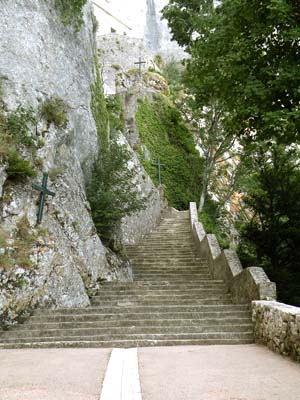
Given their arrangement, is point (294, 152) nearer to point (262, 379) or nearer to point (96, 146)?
point (96, 146)

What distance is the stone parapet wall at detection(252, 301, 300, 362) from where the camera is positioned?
5.56 metres

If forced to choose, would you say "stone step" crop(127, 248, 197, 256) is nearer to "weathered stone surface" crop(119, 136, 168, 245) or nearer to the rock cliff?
"weathered stone surface" crop(119, 136, 168, 245)

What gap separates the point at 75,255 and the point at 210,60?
18.9 feet

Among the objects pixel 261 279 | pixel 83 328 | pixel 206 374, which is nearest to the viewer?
pixel 206 374

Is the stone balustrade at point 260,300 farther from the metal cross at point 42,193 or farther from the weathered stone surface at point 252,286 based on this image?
the metal cross at point 42,193

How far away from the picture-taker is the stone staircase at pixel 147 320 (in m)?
7.27

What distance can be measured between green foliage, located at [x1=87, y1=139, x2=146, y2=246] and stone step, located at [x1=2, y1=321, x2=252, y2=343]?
16.2 ft

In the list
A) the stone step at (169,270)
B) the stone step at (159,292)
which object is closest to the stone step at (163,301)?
the stone step at (159,292)

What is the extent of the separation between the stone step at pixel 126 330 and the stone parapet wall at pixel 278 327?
573 mm

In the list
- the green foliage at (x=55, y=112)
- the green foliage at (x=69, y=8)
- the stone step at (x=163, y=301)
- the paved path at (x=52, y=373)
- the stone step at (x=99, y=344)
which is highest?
the green foliage at (x=69, y=8)

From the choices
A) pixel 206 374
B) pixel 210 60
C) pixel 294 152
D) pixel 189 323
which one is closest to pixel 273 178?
pixel 294 152

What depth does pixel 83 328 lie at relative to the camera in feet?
25.3

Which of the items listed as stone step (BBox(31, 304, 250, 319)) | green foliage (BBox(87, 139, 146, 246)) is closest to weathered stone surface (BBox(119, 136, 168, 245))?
green foliage (BBox(87, 139, 146, 246))

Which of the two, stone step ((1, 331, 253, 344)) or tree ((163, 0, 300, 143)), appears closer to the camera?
stone step ((1, 331, 253, 344))
